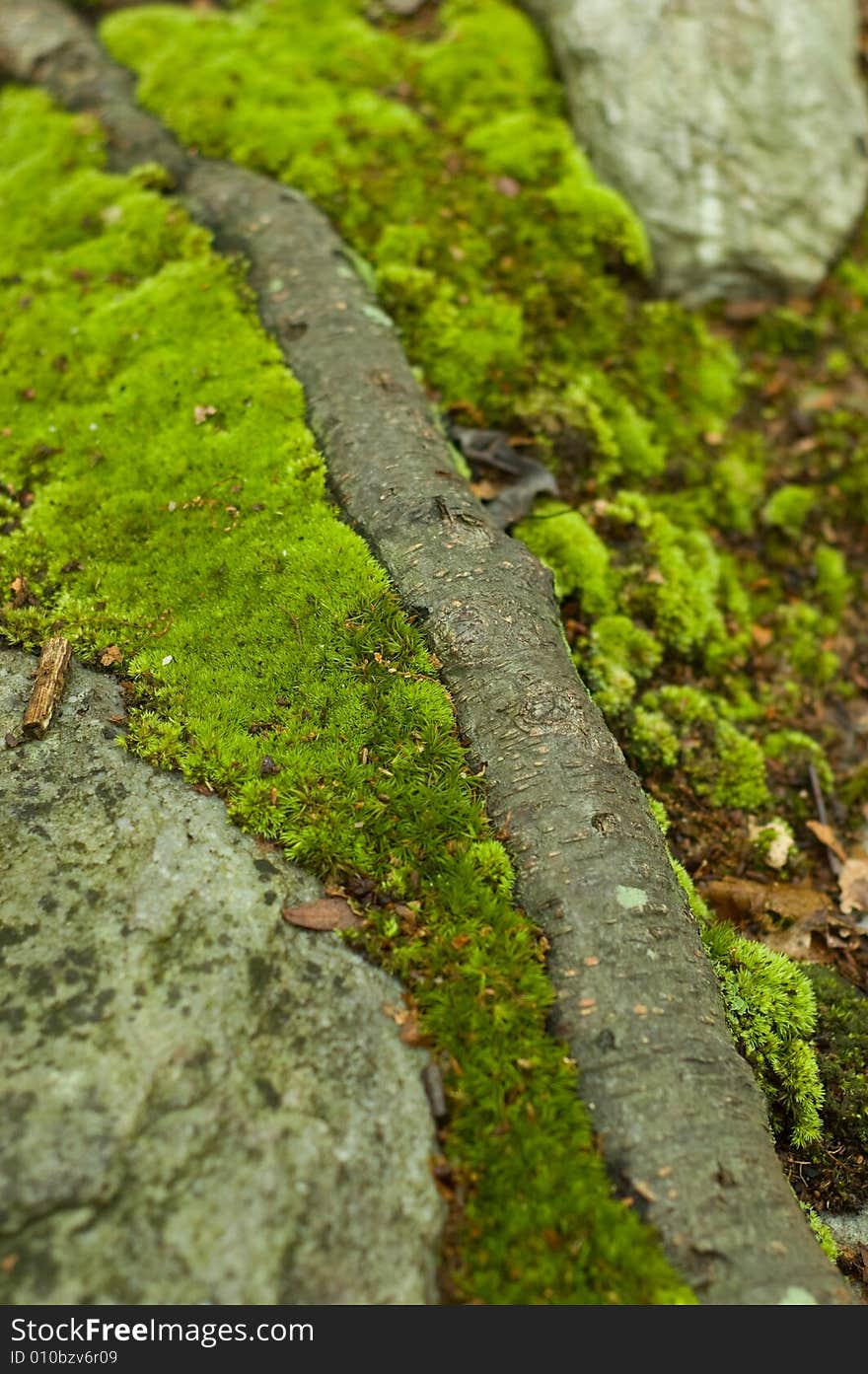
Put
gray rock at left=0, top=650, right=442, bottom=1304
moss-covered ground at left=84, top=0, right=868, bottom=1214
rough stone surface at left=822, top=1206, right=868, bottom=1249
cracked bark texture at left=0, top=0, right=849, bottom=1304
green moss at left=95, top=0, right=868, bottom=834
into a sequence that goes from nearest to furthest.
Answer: gray rock at left=0, top=650, right=442, bottom=1304 → cracked bark texture at left=0, top=0, right=849, bottom=1304 → rough stone surface at left=822, top=1206, right=868, bottom=1249 → moss-covered ground at left=84, top=0, right=868, bottom=1214 → green moss at left=95, top=0, right=868, bottom=834

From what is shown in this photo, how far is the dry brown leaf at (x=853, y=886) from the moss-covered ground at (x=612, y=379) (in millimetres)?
225

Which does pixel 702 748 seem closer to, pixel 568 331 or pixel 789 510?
pixel 789 510

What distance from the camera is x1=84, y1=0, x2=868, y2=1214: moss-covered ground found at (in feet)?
19.3

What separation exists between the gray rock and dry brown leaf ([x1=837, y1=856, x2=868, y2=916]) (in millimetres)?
3225

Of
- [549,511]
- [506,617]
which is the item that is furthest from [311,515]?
[549,511]

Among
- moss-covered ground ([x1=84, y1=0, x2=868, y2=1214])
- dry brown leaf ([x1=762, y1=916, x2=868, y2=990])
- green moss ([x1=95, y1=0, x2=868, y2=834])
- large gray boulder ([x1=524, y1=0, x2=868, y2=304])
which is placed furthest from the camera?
large gray boulder ([x1=524, y1=0, x2=868, y2=304])

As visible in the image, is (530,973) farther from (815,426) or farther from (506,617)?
(815,426)

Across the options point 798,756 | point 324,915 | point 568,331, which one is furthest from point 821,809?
point 568,331

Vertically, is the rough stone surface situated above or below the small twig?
below

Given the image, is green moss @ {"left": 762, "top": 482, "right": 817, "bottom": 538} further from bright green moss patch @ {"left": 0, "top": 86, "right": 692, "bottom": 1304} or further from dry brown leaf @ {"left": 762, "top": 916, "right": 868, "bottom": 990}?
bright green moss patch @ {"left": 0, "top": 86, "right": 692, "bottom": 1304}

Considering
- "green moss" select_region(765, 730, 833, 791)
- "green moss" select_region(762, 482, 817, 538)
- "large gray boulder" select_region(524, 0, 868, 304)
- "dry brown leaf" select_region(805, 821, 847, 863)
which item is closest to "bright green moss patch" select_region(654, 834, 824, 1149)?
"dry brown leaf" select_region(805, 821, 847, 863)

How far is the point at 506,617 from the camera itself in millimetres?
4770

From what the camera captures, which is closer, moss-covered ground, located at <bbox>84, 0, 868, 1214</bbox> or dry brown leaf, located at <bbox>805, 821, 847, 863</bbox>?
dry brown leaf, located at <bbox>805, 821, 847, 863</bbox>
